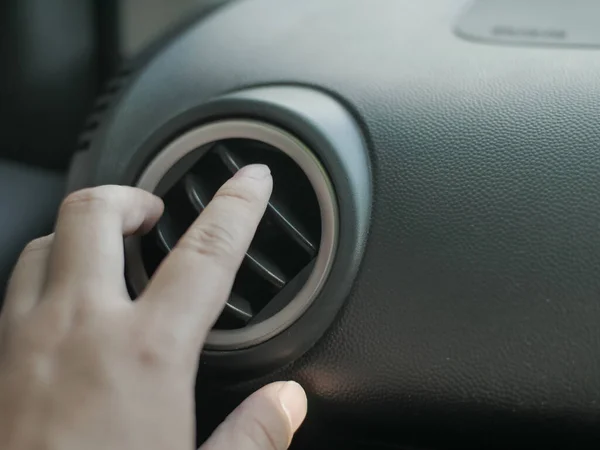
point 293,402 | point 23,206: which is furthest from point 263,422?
point 23,206

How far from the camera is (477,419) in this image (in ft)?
2.27

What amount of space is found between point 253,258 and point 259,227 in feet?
0.10

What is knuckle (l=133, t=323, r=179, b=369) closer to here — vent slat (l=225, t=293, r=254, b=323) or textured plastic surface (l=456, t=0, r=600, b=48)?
vent slat (l=225, t=293, r=254, b=323)

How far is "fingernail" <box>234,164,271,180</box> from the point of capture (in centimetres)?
74

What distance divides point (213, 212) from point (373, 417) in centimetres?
20

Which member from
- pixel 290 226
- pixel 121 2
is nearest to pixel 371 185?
pixel 290 226

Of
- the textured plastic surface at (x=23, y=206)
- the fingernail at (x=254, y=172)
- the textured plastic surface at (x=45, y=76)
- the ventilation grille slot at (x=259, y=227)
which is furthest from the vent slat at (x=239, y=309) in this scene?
the textured plastic surface at (x=45, y=76)

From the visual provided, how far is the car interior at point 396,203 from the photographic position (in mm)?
688

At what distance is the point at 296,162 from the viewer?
76 cm

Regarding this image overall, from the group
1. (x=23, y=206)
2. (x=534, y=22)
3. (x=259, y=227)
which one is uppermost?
(x=534, y=22)

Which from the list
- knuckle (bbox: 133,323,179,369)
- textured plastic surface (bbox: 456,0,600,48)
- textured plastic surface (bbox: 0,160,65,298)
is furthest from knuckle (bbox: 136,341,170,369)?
textured plastic surface (bbox: 456,0,600,48)

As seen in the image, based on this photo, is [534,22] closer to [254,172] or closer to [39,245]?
[254,172]

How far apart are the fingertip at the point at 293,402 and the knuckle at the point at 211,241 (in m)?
0.11

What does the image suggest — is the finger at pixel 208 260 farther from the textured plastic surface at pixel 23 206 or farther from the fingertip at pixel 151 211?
the textured plastic surface at pixel 23 206
